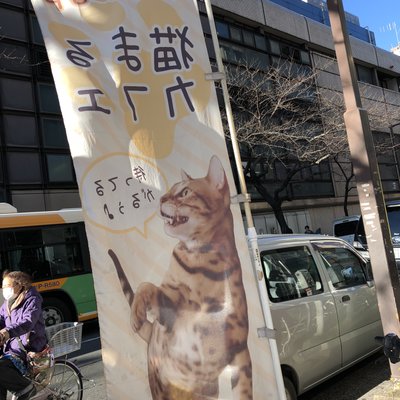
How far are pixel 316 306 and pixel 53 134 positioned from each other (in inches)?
655

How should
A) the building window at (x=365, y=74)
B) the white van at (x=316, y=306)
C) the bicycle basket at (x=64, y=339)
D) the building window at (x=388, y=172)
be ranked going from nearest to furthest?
the white van at (x=316, y=306)
the bicycle basket at (x=64, y=339)
the building window at (x=388, y=172)
the building window at (x=365, y=74)

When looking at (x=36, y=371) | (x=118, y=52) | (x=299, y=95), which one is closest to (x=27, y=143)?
(x=299, y=95)

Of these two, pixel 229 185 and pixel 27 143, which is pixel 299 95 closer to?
pixel 27 143

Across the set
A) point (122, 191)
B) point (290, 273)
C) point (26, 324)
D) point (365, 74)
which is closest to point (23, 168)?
point (26, 324)

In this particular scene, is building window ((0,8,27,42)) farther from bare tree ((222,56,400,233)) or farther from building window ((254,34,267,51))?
building window ((254,34,267,51))

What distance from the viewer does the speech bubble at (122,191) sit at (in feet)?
9.65

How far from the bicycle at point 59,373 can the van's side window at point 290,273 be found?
78.2 inches

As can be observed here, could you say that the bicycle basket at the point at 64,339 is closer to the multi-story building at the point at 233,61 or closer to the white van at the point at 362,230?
the white van at the point at 362,230

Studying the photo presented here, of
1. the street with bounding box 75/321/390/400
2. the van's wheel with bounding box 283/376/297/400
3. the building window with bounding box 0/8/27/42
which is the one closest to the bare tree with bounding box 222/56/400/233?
the building window with bounding box 0/8/27/42

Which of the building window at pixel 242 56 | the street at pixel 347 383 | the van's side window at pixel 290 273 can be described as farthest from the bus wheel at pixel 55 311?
the building window at pixel 242 56

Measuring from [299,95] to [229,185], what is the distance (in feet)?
69.5

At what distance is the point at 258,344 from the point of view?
2.89 metres

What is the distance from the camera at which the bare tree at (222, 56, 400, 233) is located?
20.7m

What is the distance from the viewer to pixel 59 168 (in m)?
19.1
